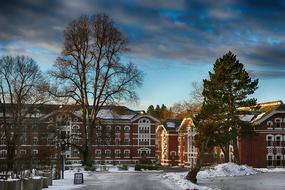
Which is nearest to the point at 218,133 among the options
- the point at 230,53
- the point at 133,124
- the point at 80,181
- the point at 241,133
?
the point at 241,133

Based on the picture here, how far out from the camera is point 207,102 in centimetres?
6191

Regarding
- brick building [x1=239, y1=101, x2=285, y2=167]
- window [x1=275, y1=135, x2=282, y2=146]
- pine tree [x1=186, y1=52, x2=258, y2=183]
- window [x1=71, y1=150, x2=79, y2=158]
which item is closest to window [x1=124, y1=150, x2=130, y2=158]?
window [x1=71, y1=150, x2=79, y2=158]

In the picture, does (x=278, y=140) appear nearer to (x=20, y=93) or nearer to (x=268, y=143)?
(x=268, y=143)

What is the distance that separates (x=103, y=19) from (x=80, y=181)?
1208 inches

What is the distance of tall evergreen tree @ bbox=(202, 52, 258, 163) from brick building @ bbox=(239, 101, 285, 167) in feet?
53.6

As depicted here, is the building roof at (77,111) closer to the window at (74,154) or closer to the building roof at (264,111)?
the window at (74,154)

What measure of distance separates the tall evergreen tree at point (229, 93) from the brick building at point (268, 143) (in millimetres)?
16329

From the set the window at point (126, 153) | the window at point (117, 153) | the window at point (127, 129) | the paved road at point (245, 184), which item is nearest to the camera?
the paved road at point (245, 184)

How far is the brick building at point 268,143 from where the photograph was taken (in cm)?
7700

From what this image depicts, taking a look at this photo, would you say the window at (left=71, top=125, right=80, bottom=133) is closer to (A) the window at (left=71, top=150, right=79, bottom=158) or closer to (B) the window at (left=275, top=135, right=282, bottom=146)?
(A) the window at (left=71, top=150, right=79, bottom=158)

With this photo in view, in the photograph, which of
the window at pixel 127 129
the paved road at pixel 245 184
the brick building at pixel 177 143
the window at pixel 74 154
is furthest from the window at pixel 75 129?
the paved road at pixel 245 184

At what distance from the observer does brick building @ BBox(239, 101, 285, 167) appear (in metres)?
77.0

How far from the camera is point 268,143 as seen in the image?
78.1m

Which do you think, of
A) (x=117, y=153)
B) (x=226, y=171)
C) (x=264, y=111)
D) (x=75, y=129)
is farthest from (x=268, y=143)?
(x=75, y=129)
